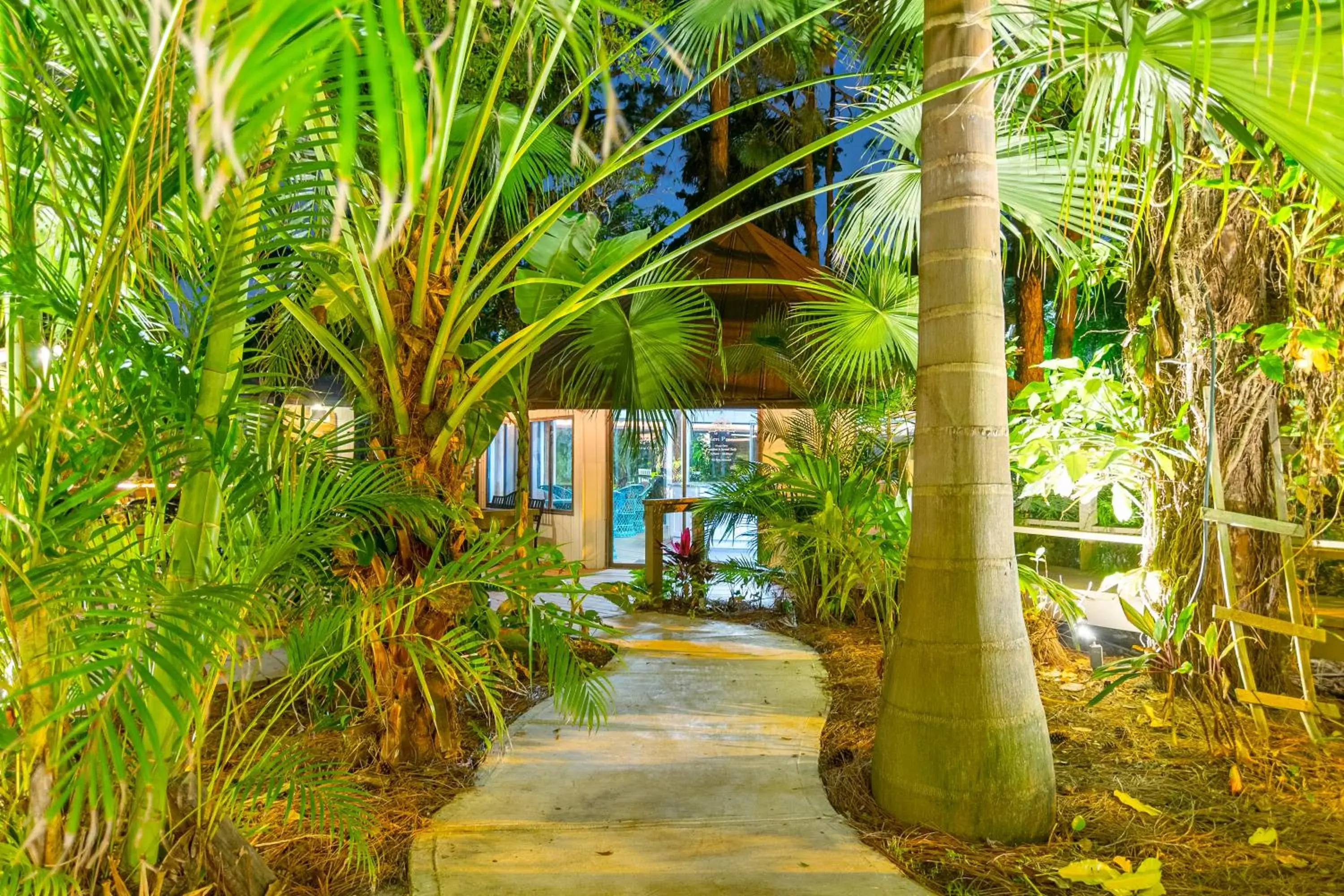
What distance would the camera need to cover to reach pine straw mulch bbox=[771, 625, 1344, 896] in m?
2.17

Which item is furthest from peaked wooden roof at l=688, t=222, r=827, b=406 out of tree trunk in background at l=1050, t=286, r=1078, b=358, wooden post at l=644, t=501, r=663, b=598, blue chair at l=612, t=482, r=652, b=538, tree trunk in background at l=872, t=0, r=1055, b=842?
tree trunk in background at l=872, t=0, r=1055, b=842

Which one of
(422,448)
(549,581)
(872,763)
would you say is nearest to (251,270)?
(549,581)

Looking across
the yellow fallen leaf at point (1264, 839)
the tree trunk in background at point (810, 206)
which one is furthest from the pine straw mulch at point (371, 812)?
the tree trunk in background at point (810, 206)

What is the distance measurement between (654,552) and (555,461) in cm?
349

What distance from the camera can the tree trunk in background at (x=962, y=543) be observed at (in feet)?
7.86

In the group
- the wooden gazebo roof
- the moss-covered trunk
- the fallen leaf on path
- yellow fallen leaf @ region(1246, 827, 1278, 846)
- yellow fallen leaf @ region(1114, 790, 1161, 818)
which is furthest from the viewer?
the wooden gazebo roof

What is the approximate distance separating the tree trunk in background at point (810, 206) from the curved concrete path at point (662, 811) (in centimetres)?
937

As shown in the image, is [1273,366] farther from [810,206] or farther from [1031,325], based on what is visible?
[810,206]

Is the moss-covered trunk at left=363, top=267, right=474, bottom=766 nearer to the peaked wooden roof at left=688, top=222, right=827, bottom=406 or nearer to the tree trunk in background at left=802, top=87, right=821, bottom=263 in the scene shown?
the peaked wooden roof at left=688, top=222, right=827, bottom=406

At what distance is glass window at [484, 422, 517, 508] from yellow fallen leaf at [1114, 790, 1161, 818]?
9.05 m

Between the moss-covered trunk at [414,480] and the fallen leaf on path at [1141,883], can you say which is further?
the moss-covered trunk at [414,480]

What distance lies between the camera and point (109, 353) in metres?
1.50

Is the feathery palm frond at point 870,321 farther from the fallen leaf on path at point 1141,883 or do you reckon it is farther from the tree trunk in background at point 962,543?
the fallen leaf on path at point 1141,883

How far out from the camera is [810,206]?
13.5 m
